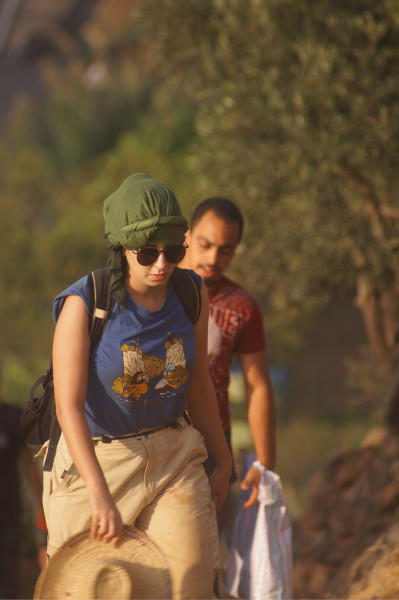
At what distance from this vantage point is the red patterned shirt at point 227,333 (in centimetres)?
360

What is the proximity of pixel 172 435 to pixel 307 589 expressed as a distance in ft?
→ 15.0

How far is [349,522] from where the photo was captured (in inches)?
285

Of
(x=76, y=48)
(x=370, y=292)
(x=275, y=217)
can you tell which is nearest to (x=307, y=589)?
(x=370, y=292)

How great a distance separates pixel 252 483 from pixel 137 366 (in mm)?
1519

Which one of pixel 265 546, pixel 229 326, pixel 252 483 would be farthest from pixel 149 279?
pixel 265 546

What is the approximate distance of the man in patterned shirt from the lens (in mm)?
3631

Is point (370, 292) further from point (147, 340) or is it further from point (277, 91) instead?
point (147, 340)

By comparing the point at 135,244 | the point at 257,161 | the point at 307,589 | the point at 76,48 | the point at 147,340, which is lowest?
the point at 307,589

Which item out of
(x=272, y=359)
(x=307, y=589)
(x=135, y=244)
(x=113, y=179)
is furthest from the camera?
(x=272, y=359)

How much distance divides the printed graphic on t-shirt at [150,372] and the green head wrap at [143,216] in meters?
0.34

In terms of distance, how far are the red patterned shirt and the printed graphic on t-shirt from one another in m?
0.89

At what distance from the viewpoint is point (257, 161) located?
8.02 m

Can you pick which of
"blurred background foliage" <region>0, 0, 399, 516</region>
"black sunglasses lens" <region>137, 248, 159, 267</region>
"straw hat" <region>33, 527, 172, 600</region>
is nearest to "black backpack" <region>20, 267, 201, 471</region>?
"black sunglasses lens" <region>137, 248, 159, 267</region>

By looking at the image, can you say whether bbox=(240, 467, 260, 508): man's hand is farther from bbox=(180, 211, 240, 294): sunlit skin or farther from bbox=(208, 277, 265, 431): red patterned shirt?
bbox=(180, 211, 240, 294): sunlit skin
